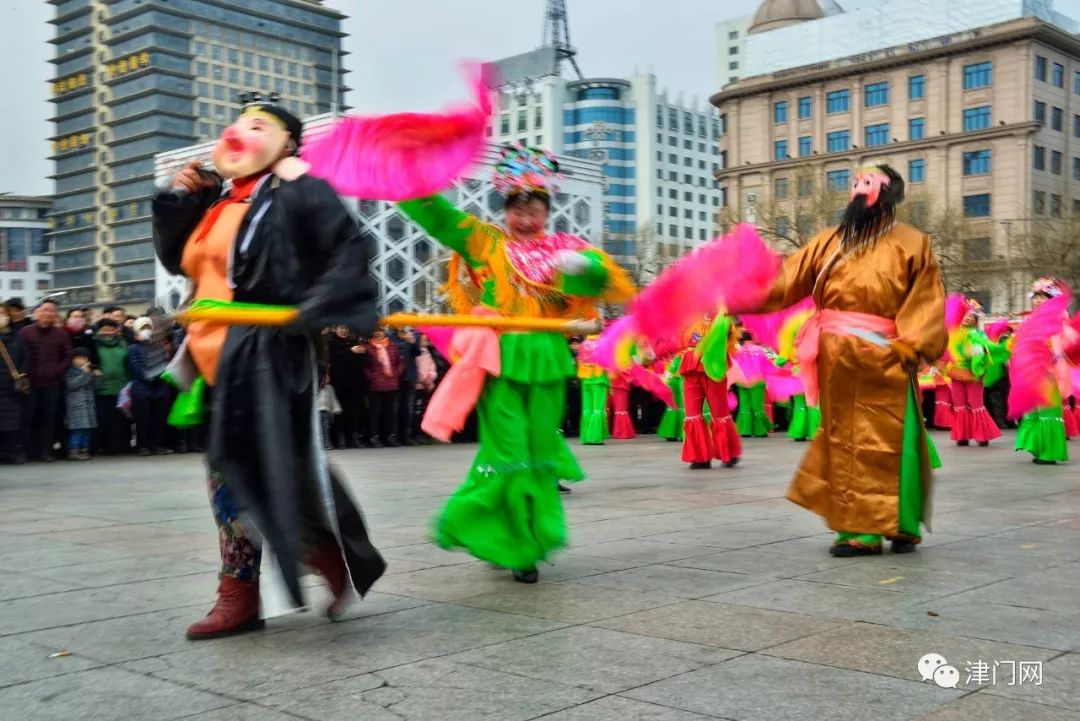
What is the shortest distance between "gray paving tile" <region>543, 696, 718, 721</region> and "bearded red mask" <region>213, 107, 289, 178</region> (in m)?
2.22

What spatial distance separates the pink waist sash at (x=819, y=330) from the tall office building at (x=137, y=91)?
117 metres

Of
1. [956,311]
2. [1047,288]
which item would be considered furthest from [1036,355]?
[956,311]

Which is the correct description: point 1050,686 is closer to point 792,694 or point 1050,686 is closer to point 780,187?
point 792,694

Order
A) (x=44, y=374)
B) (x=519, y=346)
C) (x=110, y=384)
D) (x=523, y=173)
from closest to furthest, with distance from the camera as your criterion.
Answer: (x=519, y=346) → (x=523, y=173) → (x=44, y=374) → (x=110, y=384)

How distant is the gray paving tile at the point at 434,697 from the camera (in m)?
3.18

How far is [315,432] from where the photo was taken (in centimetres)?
421

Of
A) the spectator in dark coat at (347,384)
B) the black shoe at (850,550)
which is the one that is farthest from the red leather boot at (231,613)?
the spectator in dark coat at (347,384)

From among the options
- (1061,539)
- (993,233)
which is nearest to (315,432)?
(1061,539)

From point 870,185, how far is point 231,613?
12.0ft

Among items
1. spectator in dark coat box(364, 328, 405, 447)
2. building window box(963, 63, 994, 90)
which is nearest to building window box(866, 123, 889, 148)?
building window box(963, 63, 994, 90)

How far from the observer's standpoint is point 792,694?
331 centimetres

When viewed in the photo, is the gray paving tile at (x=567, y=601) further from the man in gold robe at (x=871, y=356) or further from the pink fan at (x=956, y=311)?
the pink fan at (x=956, y=311)

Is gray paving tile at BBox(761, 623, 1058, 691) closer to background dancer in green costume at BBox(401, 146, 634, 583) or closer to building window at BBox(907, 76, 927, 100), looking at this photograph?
background dancer in green costume at BBox(401, 146, 634, 583)

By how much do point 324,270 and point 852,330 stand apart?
2859 millimetres
